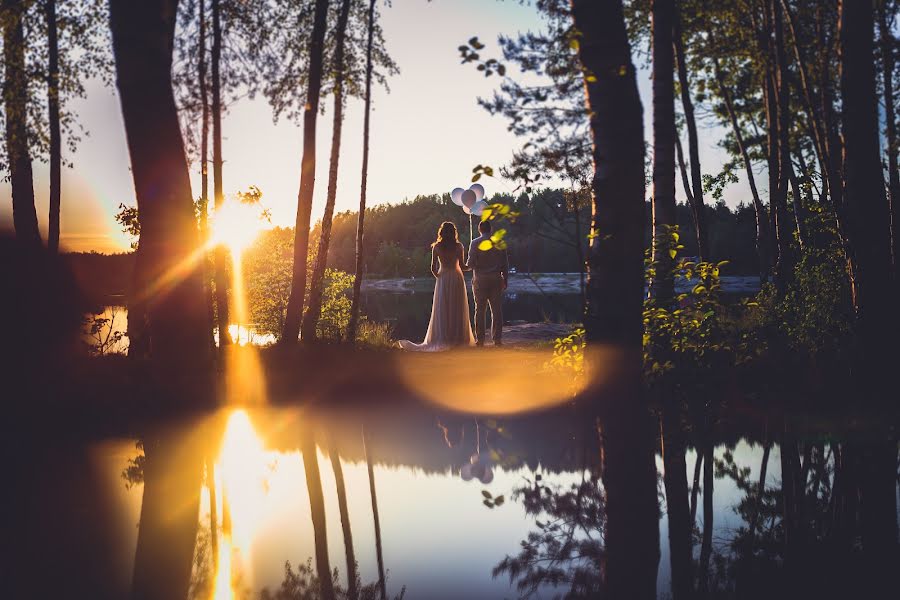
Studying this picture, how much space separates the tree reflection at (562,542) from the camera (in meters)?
3.65

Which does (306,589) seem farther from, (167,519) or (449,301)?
(449,301)

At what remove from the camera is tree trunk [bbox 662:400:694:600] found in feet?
11.7

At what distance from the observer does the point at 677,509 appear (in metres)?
4.67

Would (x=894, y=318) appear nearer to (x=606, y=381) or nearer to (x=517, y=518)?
(x=606, y=381)

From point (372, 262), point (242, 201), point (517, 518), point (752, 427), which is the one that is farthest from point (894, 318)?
point (372, 262)

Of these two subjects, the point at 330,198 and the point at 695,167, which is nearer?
the point at 330,198

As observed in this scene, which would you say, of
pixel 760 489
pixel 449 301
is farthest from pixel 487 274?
pixel 760 489

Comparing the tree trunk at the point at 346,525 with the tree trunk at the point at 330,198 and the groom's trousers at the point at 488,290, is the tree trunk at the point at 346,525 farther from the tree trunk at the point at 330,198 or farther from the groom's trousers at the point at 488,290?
the groom's trousers at the point at 488,290

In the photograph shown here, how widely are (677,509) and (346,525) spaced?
2173mm

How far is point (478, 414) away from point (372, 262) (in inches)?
3700

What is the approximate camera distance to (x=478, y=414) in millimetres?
8344

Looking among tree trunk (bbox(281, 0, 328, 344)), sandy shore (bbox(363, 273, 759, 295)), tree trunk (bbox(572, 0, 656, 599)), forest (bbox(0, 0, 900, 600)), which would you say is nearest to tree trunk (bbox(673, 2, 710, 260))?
forest (bbox(0, 0, 900, 600))

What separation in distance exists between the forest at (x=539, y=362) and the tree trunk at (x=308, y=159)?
0.05 metres

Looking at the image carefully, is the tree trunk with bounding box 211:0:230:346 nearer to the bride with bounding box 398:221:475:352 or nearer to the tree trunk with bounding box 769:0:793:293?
the bride with bounding box 398:221:475:352
